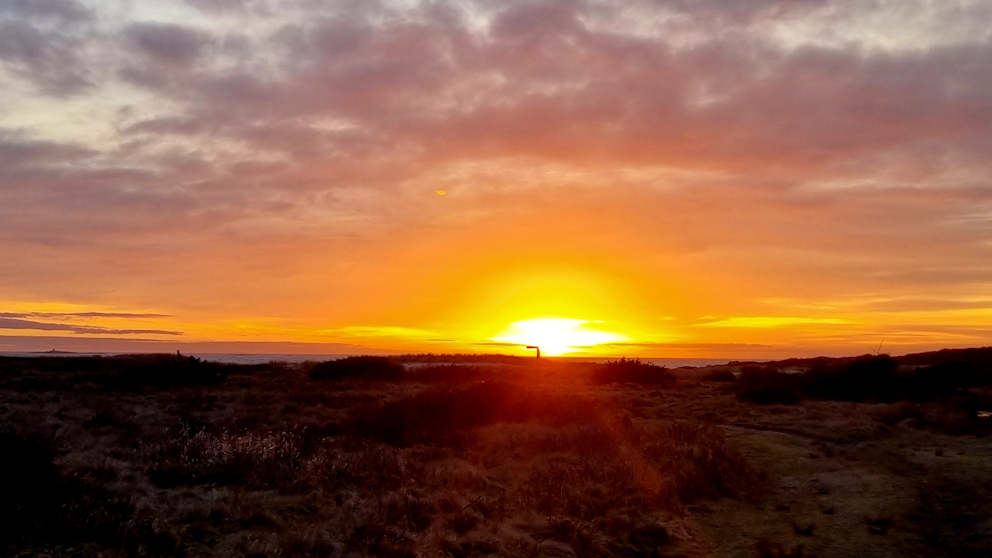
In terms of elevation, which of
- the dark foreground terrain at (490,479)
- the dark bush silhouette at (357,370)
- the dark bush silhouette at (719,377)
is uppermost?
the dark bush silhouette at (357,370)

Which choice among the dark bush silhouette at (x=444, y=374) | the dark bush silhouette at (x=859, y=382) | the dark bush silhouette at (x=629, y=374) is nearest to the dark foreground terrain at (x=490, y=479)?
the dark bush silhouette at (x=859, y=382)

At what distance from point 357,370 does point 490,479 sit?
30845 mm

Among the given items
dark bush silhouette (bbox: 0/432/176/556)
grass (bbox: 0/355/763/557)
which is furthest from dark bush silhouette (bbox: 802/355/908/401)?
dark bush silhouette (bbox: 0/432/176/556)

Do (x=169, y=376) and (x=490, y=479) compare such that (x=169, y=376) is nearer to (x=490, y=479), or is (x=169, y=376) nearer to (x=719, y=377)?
(x=490, y=479)

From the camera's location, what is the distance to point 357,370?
145 feet

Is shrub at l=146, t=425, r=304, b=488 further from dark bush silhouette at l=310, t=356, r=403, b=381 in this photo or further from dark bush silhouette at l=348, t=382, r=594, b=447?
dark bush silhouette at l=310, t=356, r=403, b=381

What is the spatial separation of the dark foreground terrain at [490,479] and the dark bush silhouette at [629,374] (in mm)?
16931

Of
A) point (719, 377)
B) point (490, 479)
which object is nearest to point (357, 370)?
point (719, 377)

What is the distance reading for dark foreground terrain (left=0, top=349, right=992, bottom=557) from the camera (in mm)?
10406

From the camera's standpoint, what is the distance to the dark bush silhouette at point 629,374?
42.6 metres

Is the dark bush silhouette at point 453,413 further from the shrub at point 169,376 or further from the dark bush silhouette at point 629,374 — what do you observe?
the dark bush silhouette at point 629,374

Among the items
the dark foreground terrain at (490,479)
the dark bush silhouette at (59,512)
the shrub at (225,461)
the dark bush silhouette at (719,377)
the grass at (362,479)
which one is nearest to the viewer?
the dark bush silhouette at (59,512)

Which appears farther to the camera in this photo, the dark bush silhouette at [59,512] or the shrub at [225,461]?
the shrub at [225,461]

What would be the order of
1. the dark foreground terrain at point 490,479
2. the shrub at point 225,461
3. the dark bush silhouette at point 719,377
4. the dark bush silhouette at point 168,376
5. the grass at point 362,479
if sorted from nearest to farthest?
the grass at point 362,479
the dark foreground terrain at point 490,479
the shrub at point 225,461
the dark bush silhouette at point 168,376
the dark bush silhouette at point 719,377
